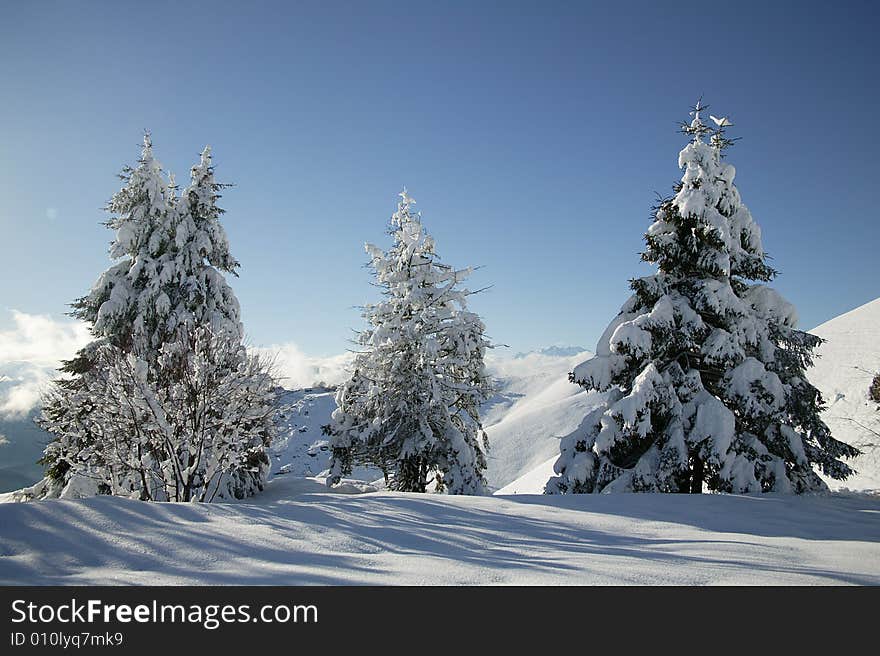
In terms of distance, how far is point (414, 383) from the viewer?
15.7 meters

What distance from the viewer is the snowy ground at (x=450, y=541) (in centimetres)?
408

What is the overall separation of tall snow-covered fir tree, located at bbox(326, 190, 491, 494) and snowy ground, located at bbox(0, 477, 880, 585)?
6400 mm

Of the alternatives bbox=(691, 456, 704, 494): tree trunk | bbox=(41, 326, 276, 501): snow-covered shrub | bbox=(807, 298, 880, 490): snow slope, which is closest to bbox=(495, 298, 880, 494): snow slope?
bbox=(807, 298, 880, 490): snow slope

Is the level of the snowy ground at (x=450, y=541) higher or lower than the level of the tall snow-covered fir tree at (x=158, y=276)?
lower

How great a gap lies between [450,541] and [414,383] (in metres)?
9.85

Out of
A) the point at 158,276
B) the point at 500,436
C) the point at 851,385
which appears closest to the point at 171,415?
the point at 158,276

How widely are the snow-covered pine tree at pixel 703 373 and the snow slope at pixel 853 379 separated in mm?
8472

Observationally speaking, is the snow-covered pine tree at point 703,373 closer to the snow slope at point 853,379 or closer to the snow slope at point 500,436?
the snow slope at point 853,379

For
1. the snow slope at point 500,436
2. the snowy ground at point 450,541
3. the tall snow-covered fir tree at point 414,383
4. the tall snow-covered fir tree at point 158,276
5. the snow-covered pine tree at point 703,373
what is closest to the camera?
the snowy ground at point 450,541

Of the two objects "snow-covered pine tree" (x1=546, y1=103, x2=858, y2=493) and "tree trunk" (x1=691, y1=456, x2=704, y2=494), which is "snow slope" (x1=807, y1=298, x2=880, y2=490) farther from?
A: "tree trunk" (x1=691, y1=456, x2=704, y2=494)

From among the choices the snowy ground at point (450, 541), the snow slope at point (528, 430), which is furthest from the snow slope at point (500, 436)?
the snowy ground at point (450, 541)

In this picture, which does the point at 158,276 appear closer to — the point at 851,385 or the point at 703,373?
the point at 703,373
